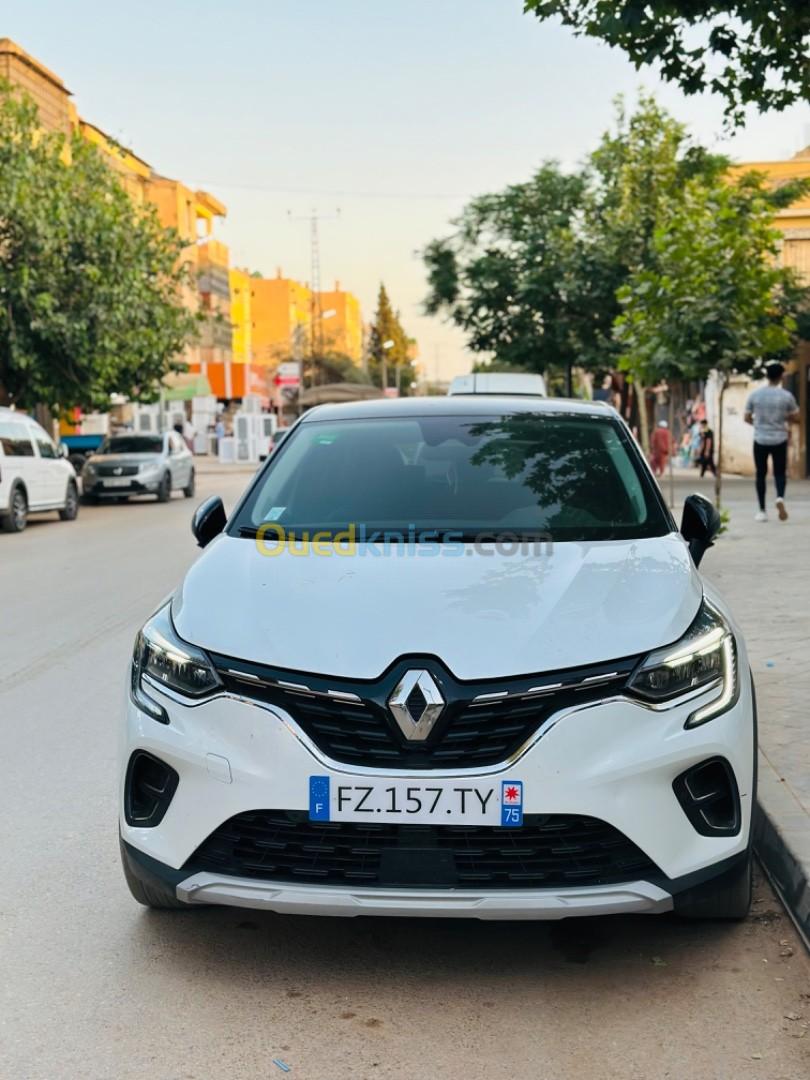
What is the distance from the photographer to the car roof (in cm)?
562

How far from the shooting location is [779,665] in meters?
7.91

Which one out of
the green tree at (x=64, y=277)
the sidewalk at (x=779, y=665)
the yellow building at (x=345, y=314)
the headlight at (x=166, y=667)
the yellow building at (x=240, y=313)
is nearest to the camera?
the headlight at (x=166, y=667)

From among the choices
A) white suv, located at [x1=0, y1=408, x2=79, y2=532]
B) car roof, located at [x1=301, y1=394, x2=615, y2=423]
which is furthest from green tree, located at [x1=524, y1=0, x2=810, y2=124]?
white suv, located at [x1=0, y1=408, x2=79, y2=532]

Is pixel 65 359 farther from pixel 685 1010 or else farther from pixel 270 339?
pixel 270 339

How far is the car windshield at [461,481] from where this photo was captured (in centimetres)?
486

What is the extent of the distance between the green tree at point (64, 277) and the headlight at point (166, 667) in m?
23.9

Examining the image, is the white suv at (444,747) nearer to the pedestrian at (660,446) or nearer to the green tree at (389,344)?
the pedestrian at (660,446)

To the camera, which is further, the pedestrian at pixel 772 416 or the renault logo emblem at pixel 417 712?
the pedestrian at pixel 772 416

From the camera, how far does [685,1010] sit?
3611 mm

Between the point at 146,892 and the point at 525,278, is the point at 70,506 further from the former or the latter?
the point at 146,892

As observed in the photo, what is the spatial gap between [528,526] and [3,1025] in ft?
7.40

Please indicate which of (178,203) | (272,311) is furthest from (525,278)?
(272,311)

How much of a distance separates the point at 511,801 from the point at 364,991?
2.30ft

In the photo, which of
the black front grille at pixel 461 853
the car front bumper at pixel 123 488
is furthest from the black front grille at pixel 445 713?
the car front bumper at pixel 123 488
